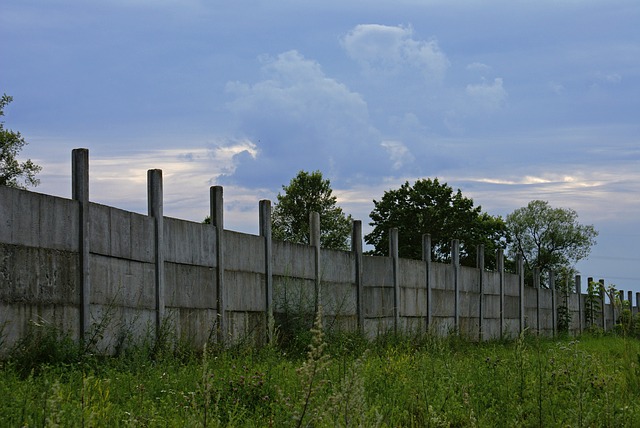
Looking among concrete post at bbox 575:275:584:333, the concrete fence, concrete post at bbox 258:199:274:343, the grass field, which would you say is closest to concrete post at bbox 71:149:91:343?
the concrete fence

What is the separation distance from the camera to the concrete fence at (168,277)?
796 centimetres

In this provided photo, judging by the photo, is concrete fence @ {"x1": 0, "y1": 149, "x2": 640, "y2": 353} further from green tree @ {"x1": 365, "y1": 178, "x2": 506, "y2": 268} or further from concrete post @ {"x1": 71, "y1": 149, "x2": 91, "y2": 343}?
green tree @ {"x1": 365, "y1": 178, "x2": 506, "y2": 268}

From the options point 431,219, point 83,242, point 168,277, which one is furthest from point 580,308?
point 83,242

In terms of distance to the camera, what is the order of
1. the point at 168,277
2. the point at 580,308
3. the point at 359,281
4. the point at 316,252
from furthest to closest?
1. the point at 580,308
2. the point at 359,281
3. the point at 316,252
4. the point at 168,277

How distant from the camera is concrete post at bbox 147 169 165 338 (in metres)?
9.60

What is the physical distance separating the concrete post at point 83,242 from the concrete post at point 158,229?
115cm

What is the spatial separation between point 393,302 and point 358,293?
1.40 m

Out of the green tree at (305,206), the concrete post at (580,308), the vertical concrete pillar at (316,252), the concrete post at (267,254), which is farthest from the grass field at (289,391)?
the green tree at (305,206)

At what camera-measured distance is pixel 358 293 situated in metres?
14.1

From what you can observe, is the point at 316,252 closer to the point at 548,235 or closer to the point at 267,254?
the point at 267,254

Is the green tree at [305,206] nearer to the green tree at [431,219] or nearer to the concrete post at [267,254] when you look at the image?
the green tree at [431,219]

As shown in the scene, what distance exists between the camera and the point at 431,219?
4478cm

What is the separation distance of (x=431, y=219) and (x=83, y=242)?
122ft

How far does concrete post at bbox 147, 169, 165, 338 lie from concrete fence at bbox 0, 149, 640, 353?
0.04ft
